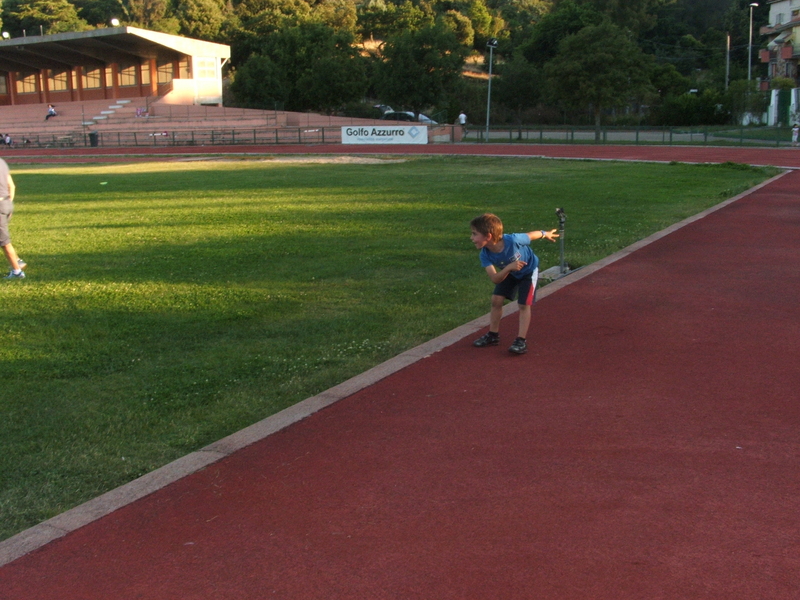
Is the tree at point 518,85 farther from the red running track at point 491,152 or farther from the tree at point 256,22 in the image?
the red running track at point 491,152

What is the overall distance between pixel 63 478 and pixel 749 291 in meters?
7.77

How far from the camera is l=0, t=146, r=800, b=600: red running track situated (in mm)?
3898

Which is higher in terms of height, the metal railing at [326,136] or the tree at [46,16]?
the tree at [46,16]

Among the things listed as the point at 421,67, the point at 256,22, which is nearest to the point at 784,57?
the point at 421,67

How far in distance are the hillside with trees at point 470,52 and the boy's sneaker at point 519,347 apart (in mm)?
44921

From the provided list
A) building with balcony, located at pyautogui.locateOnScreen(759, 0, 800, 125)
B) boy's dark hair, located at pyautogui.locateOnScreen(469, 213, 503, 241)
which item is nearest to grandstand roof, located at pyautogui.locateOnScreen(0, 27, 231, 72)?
building with balcony, located at pyautogui.locateOnScreen(759, 0, 800, 125)

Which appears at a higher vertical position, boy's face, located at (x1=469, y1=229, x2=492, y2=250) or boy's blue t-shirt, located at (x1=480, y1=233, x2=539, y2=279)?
boy's face, located at (x1=469, y1=229, x2=492, y2=250)

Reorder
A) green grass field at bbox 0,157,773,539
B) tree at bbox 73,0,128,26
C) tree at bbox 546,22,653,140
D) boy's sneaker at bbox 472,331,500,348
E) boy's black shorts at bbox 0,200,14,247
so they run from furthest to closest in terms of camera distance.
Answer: tree at bbox 73,0,128,26 → tree at bbox 546,22,653,140 → boy's black shorts at bbox 0,200,14,247 → boy's sneaker at bbox 472,331,500,348 → green grass field at bbox 0,157,773,539

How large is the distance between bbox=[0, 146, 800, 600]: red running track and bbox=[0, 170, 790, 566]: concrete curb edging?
0.09 metres

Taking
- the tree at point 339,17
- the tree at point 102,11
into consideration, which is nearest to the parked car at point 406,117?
the tree at point 339,17

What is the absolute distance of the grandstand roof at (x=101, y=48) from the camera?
206ft

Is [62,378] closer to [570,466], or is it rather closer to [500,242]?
[500,242]

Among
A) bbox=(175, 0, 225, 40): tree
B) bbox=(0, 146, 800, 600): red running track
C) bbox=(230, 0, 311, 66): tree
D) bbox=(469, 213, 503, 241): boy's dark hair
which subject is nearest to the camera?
bbox=(0, 146, 800, 600): red running track

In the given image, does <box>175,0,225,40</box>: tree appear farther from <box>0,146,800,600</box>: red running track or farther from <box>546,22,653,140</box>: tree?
<box>0,146,800,600</box>: red running track
